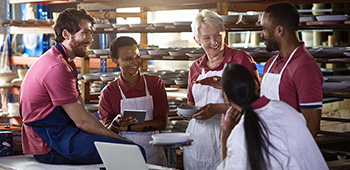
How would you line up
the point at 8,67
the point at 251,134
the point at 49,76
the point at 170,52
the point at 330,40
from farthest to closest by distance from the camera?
the point at 8,67, the point at 330,40, the point at 170,52, the point at 49,76, the point at 251,134

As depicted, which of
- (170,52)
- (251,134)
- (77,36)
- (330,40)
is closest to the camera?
(251,134)

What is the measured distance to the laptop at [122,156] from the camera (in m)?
2.69

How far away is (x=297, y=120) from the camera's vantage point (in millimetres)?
2299

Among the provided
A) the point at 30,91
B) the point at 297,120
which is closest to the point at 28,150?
→ the point at 30,91

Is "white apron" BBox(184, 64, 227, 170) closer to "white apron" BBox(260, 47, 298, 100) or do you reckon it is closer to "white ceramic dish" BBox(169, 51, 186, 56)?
"white apron" BBox(260, 47, 298, 100)

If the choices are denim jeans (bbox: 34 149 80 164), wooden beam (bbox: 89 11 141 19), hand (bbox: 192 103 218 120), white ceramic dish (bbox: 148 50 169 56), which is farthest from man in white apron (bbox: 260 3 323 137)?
wooden beam (bbox: 89 11 141 19)

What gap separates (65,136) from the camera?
349 centimetres

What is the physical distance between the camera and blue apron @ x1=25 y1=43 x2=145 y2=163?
348 cm

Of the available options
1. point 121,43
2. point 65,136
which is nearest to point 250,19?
point 121,43

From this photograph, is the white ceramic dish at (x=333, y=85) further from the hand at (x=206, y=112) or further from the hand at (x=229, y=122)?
the hand at (x=229, y=122)

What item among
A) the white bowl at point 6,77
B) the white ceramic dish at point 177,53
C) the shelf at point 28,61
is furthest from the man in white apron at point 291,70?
the white bowl at point 6,77

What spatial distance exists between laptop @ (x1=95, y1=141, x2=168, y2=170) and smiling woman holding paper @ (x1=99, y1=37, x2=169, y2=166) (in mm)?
814

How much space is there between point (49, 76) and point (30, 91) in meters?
0.20

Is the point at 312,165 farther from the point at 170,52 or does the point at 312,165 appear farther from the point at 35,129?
the point at 170,52
